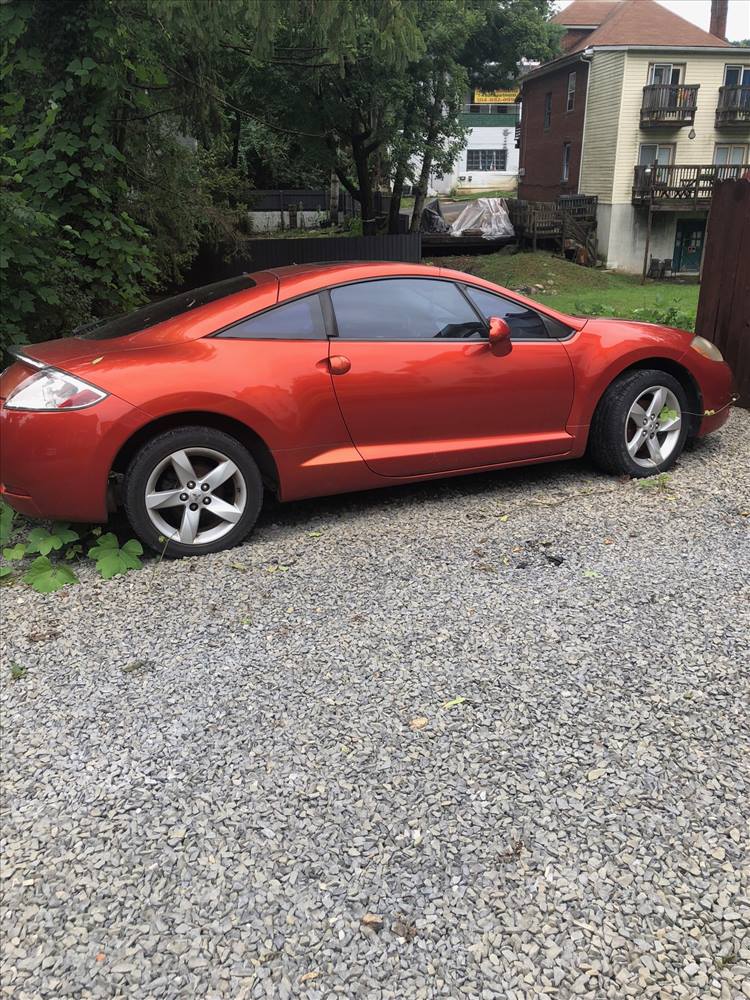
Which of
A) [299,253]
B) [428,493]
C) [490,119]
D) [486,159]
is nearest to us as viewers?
[428,493]

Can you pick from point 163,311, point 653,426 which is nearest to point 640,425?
point 653,426

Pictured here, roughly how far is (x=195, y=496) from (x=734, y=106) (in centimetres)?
3580

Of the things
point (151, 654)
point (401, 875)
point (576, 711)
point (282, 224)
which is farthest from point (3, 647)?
point (282, 224)

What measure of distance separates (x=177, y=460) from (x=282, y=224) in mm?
35953

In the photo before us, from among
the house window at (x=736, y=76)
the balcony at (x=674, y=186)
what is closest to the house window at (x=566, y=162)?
the balcony at (x=674, y=186)

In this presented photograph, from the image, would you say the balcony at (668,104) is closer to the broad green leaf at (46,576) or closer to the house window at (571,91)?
the house window at (571,91)

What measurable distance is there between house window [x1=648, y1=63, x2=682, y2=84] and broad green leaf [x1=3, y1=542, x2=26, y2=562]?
35.0m

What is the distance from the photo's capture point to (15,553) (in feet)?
14.5

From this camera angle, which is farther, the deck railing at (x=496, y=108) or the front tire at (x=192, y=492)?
the deck railing at (x=496, y=108)

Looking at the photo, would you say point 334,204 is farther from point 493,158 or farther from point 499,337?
point 499,337

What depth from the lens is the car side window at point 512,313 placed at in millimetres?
5035

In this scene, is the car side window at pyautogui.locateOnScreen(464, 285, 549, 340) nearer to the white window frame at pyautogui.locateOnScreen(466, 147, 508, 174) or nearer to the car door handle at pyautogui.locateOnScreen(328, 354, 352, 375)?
the car door handle at pyautogui.locateOnScreen(328, 354, 352, 375)

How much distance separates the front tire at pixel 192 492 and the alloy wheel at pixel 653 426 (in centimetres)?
258

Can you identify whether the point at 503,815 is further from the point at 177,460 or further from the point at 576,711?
the point at 177,460
